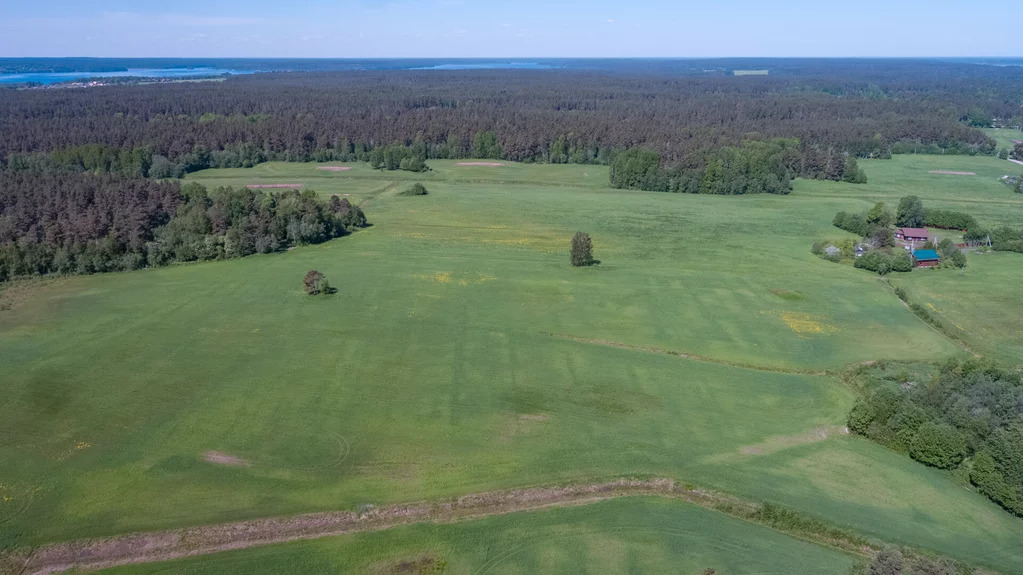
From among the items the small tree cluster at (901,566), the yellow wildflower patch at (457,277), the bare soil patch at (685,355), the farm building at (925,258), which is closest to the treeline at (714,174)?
the farm building at (925,258)

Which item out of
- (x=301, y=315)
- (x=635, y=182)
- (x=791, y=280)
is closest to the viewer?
(x=301, y=315)

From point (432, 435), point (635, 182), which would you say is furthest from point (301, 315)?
point (635, 182)

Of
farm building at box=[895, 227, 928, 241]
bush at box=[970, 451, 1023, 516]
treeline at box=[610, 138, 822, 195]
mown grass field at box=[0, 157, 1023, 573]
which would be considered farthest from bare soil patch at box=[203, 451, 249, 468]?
treeline at box=[610, 138, 822, 195]

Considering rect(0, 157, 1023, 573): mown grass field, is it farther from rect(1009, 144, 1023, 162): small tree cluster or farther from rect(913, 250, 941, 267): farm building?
rect(1009, 144, 1023, 162): small tree cluster

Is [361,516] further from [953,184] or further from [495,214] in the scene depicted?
[953,184]

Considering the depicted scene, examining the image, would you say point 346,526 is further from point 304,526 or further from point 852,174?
point 852,174

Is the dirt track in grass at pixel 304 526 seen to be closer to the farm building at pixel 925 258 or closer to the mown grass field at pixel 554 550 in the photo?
the mown grass field at pixel 554 550
